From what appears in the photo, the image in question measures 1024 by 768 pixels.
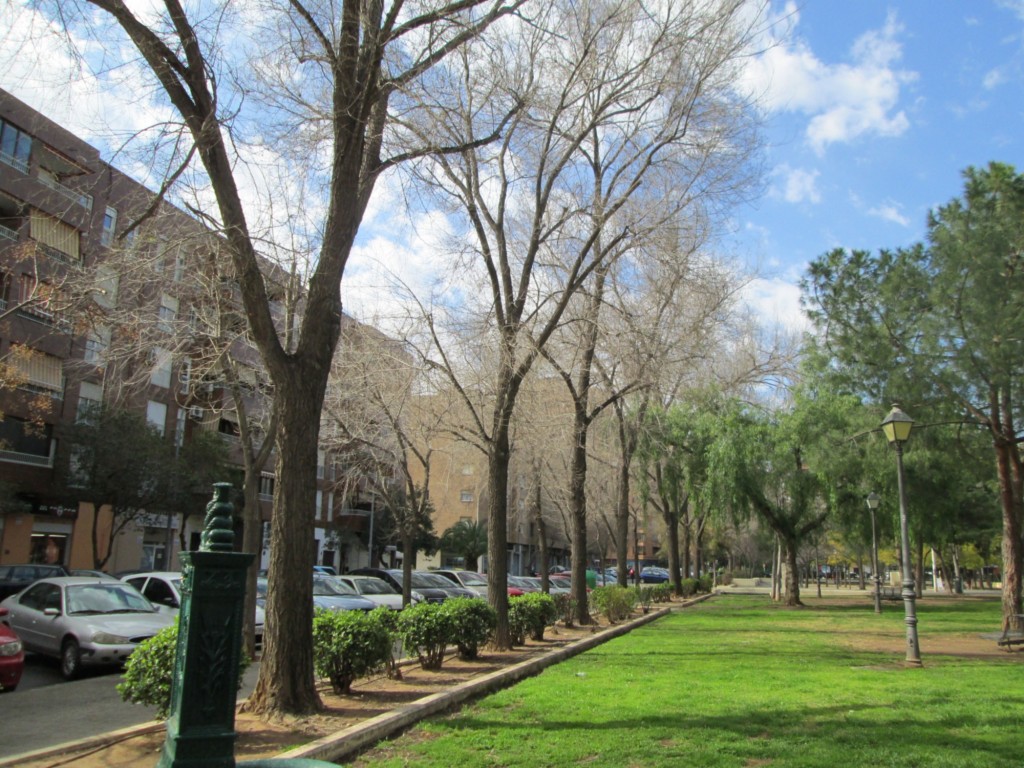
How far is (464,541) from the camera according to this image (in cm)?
5784

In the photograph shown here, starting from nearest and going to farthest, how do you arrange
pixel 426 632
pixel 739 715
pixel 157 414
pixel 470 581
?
pixel 739 715 → pixel 426 632 → pixel 470 581 → pixel 157 414

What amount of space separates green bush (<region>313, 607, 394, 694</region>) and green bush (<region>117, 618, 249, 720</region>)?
5.99 feet

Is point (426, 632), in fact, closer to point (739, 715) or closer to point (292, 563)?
point (292, 563)

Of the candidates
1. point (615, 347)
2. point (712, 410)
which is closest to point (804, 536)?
point (712, 410)

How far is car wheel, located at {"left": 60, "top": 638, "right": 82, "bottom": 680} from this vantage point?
12.3 metres


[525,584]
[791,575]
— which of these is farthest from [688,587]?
[525,584]

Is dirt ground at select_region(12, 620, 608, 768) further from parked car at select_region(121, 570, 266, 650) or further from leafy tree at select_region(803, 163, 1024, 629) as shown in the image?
leafy tree at select_region(803, 163, 1024, 629)

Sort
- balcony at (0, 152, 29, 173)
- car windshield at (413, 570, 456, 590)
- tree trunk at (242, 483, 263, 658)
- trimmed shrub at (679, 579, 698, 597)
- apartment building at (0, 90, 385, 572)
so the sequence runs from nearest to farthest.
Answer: apartment building at (0, 90, 385, 572)
tree trunk at (242, 483, 263, 658)
car windshield at (413, 570, 456, 590)
balcony at (0, 152, 29, 173)
trimmed shrub at (679, 579, 698, 597)

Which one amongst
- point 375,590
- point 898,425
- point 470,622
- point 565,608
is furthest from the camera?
point 375,590

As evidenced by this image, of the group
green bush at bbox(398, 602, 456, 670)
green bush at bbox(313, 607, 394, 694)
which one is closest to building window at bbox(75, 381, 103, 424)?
green bush at bbox(398, 602, 456, 670)

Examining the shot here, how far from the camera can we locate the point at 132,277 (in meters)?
11.8

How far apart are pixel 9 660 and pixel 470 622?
6.13 metres

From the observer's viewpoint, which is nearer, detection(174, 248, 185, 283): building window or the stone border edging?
the stone border edging

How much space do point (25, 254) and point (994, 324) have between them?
53.3ft
